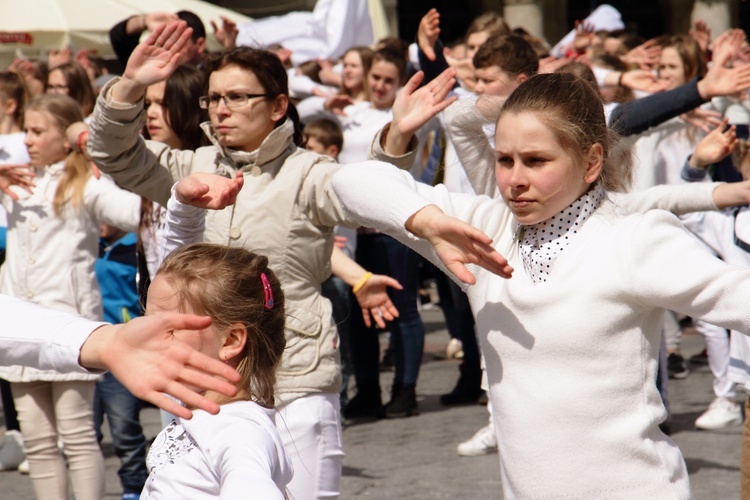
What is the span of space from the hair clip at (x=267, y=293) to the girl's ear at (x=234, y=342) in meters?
0.11

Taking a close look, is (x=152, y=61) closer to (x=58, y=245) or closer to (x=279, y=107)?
(x=279, y=107)

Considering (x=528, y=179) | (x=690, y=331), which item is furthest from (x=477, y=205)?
(x=690, y=331)

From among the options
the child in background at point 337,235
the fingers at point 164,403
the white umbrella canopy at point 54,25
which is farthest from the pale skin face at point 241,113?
the white umbrella canopy at point 54,25

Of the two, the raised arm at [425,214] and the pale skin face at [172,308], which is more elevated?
the raised arm at [425,214]

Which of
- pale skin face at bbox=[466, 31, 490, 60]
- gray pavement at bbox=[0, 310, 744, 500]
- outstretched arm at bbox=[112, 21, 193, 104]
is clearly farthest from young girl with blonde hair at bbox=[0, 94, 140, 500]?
pale skin face at bbox=[466, 31, 490, 60]

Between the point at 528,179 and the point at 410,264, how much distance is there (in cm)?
502

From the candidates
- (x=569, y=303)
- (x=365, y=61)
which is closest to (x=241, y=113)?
(x=569, y=303)

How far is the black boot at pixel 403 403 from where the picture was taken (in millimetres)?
7543

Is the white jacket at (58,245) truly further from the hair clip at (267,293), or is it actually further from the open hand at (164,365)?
the open hand at (164,365)

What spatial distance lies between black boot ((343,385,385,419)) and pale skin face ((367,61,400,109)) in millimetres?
1984

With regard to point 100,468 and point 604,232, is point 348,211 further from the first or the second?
point 100,468

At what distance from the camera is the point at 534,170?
2850 millimetres

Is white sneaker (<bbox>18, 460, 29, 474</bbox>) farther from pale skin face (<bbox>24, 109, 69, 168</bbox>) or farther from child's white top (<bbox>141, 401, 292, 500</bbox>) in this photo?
child's white top (<bbox>141, 401, 292, 500</bbox>)

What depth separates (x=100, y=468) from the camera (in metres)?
5.15
